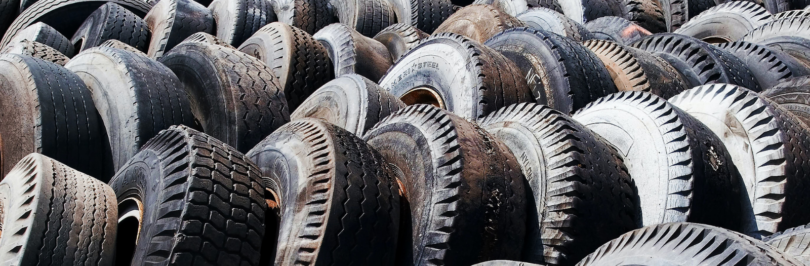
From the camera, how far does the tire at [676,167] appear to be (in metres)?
3.05

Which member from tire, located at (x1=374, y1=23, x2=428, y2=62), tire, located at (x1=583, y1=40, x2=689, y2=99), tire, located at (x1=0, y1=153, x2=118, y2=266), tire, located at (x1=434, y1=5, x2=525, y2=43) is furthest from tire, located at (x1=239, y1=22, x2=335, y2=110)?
tire, located at (x1=0, y1=153, x2=118, y2=266)

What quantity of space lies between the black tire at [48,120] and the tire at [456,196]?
5.11 feet

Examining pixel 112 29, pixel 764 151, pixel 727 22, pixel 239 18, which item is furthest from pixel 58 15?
pixel 764 151

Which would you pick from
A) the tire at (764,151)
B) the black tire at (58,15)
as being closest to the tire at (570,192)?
the tire at (764,151)

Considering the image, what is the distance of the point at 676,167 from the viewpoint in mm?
3102

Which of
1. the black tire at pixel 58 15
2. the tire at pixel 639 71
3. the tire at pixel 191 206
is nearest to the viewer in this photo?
the tire at pixel 191 206

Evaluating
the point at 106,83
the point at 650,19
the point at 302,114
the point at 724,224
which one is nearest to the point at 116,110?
the point at 106,83

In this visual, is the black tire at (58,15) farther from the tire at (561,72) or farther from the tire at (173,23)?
the tire at (561,72)

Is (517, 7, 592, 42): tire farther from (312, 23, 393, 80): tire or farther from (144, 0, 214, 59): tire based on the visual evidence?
(144, 0, 214, 59): tire

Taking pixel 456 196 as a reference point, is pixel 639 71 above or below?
above

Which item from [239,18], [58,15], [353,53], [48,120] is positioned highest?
[58,15]

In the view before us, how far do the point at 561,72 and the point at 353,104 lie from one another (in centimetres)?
99

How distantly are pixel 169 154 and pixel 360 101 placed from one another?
124 centimetres

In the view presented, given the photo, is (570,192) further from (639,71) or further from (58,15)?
(58,15)
